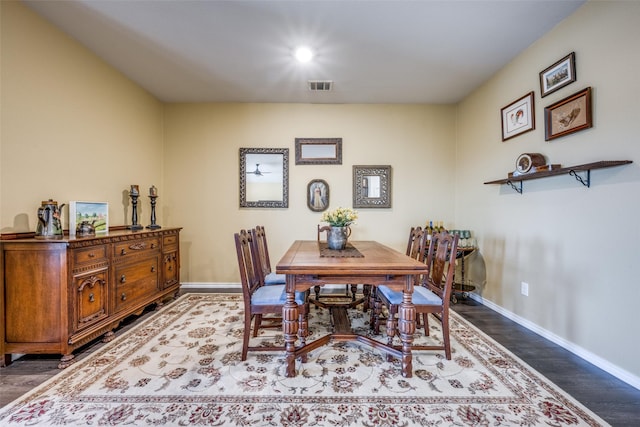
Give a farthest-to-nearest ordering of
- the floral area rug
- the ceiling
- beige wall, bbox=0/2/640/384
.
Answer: the ceiling, beige wall, bbox=0/2/640/384, the floral area rug

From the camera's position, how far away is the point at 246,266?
6.81ft

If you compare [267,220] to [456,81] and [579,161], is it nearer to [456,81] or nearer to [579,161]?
[456,81]

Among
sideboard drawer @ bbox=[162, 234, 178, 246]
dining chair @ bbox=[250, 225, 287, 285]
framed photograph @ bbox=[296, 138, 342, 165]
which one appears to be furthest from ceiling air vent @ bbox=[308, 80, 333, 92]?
sideboard drawer @ bbox=[162, 234, 178, 246]

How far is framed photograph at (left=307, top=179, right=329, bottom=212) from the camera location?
402 cm

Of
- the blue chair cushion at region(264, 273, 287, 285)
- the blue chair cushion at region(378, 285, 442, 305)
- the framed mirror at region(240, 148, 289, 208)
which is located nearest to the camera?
the blue chair cushion at region(378, 285, 442, 305)

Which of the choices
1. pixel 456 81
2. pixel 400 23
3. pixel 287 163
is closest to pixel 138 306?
pixel 287 163

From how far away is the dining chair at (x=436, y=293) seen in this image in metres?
Result: 2.00

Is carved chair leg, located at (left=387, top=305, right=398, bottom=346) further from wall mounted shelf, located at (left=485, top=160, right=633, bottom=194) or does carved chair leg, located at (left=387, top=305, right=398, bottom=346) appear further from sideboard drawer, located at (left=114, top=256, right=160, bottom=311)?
sideboard drawer, located at (left=114, top=256, right=160, bottom=311)

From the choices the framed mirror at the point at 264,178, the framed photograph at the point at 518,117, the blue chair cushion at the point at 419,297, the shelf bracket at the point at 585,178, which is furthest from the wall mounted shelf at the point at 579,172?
the framed mirror at the point at 264,178

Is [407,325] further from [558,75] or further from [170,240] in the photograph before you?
[170,240]

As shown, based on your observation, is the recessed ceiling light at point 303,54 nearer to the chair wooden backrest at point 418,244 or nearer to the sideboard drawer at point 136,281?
the chair wooden backrest at point 418,244

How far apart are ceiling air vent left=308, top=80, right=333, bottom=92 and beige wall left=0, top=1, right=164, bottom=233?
7.67 ft

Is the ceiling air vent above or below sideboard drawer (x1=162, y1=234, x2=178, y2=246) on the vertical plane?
above

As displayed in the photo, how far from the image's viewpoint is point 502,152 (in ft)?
10.2
